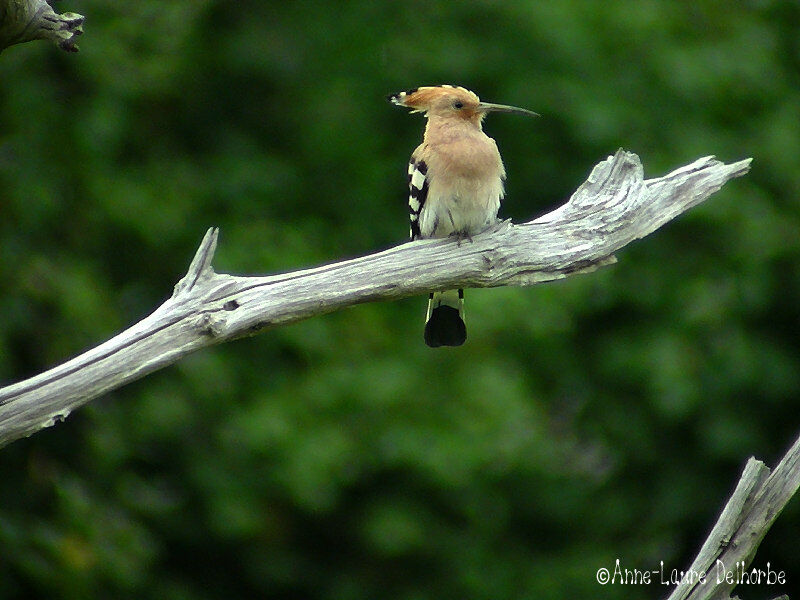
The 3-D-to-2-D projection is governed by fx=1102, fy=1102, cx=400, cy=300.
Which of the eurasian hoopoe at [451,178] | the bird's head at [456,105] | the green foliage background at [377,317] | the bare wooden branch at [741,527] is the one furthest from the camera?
the green foliage background at [377,317]

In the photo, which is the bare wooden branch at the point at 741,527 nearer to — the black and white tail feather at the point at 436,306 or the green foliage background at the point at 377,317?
the black and white tail feather at the point at 436,306

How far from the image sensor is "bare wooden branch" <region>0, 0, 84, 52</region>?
3.47 meters

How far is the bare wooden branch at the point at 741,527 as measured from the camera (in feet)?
12.0

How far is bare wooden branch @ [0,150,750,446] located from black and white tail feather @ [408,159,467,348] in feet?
2.26

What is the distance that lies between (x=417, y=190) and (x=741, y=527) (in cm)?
198

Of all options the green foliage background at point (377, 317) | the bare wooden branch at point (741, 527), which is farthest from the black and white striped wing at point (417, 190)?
the bare wooden branch at point (741, 527)

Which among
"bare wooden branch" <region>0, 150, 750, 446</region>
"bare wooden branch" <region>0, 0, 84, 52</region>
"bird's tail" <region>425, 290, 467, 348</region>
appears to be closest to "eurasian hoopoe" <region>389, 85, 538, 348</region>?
"bird's tail" <region>425, 290, 467, 348</region>

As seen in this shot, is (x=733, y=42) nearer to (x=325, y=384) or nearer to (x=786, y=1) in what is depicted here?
(x=786, y=1)

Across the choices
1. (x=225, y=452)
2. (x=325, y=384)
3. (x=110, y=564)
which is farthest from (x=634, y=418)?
(x=110, y=564)

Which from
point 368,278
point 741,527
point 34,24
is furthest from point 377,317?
point 34,24

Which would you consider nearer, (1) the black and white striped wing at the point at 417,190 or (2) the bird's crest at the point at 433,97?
(1) the black and white striped wing at the point at 417,190

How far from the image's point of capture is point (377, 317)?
6.63 m

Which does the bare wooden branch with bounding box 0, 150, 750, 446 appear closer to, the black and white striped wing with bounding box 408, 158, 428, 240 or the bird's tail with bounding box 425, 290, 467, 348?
the black and white striped wing with bounding box 408, 158, 428, 240

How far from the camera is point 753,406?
22.7 feet
